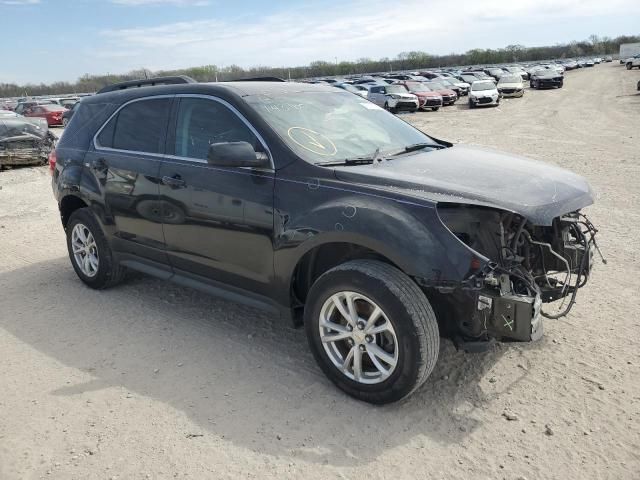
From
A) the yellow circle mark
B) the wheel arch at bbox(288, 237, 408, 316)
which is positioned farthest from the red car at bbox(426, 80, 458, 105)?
the wheel arch at bbox(288, 237, 408, 316)

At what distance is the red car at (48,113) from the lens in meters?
29.0

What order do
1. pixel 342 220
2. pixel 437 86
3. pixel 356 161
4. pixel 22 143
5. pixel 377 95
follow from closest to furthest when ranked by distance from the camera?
1. pixel 342 220
2. pixel 356 161
3. pixel 22 143
4. pixel 377 95
5. pixel 437 86

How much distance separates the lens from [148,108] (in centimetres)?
465

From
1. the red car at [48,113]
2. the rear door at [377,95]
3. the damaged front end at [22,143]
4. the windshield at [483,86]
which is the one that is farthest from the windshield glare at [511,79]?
the damaged front end at [22,143]

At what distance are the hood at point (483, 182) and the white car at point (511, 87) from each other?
103 ft

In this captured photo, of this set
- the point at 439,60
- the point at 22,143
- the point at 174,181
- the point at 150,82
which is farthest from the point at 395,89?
the point at 439,60

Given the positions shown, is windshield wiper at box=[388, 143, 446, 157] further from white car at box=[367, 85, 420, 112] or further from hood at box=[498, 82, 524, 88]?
hood at box=[498, 82, 524, 88]

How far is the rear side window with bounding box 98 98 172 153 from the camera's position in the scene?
4.48 metres

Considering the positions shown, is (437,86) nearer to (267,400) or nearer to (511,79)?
(511,79)

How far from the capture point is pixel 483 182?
11.1ft

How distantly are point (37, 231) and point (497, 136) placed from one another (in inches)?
496

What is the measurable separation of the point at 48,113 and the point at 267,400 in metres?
30.3

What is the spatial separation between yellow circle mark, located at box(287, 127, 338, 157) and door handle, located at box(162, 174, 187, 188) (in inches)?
37.4

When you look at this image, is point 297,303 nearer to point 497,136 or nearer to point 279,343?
point 279,343
